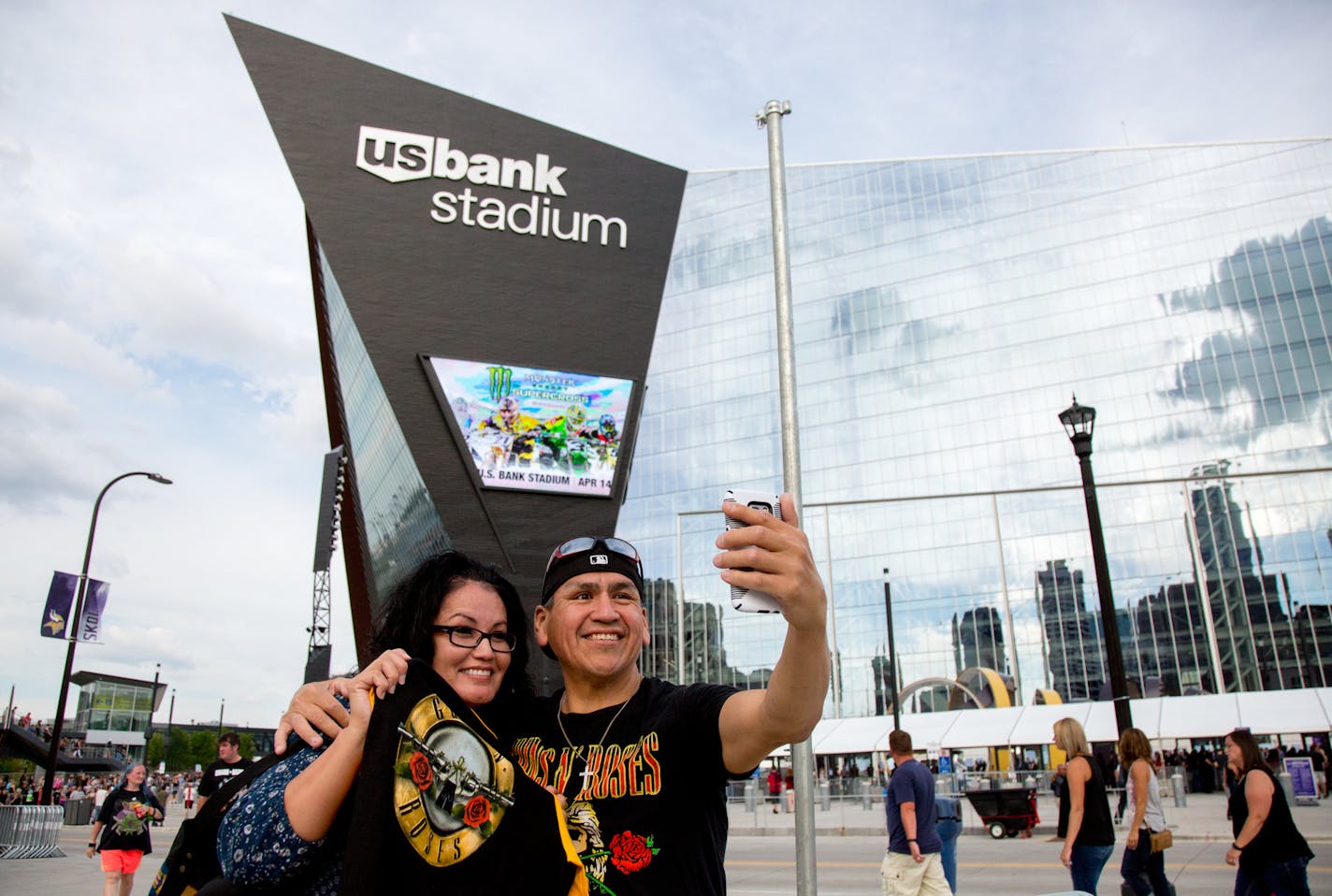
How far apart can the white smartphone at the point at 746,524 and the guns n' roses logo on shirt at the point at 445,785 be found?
605 millimetres

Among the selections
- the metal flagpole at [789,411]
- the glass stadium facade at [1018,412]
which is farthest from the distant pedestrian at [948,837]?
the glass stadium facade at [1018,412]

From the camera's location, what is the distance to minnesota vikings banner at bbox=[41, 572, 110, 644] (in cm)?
1683

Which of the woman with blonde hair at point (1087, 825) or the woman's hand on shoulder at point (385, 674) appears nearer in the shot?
the woman's hand on shoulder at point (385, 674)

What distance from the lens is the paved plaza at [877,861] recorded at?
1144cm

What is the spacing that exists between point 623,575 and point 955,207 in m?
66.1

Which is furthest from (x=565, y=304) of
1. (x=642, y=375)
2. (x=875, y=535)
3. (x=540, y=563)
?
(x=875, y=535)

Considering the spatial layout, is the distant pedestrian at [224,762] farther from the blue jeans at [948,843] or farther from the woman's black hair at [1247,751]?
the woman's black hair at [1247,751]

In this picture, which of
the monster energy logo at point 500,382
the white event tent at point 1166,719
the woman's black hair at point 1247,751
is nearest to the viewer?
the woman's black hair at point 1247,751

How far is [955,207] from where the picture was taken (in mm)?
63156

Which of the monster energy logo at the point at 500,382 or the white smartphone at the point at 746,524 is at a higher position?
the monster energy logo at the point at 500,382

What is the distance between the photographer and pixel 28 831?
59.1 feet

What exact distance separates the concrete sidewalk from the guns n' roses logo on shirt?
14488 mm

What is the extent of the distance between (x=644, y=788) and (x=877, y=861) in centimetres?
1451

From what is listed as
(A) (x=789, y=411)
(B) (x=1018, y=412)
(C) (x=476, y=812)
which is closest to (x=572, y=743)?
(C) (x=476, y=812)
